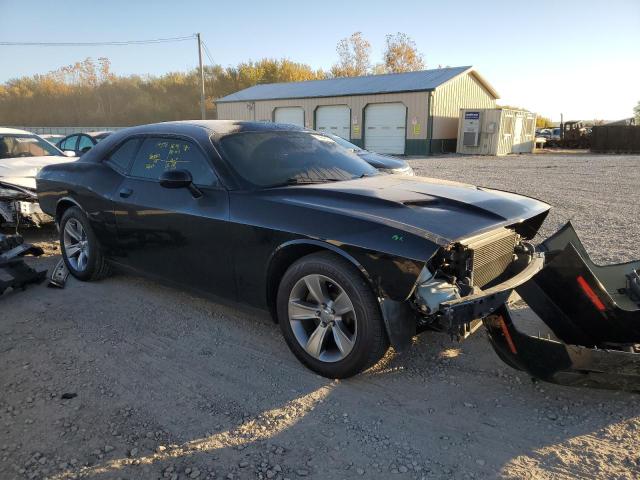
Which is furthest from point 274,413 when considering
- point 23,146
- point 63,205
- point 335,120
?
point 335,120

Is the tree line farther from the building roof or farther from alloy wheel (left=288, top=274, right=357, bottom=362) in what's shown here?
alloy wheel (left=288, top=274, right=357, bottom=362)

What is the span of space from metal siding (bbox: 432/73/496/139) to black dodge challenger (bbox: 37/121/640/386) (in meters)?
25.0

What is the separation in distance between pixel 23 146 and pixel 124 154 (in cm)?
458

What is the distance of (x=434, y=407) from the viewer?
2828 mm

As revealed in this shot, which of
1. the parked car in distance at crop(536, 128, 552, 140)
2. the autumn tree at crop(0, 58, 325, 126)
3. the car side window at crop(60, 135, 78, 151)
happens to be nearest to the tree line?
the autumn tree at crop(0, 58, 325, 126)

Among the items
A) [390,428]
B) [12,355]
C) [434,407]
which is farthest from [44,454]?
[434,407]

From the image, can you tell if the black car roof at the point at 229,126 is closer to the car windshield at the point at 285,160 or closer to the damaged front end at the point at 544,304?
the car windshield at the point at 285,160

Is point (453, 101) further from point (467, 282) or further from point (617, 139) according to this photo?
point (467, 282)

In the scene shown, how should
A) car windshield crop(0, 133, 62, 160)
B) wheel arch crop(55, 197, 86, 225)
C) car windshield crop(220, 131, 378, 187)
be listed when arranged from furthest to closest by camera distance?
car windshield crop(0, 133, 62, 160)
wheel arch crop(55, 197, 86, 225)
car windshield crop(220, 131, 378, 187)

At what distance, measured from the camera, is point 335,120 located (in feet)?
101

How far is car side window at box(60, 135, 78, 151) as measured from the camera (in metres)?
13.7

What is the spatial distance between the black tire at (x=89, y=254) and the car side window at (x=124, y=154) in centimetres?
67

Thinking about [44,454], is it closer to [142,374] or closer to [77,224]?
[142,374]

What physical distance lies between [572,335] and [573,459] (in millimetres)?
1167
